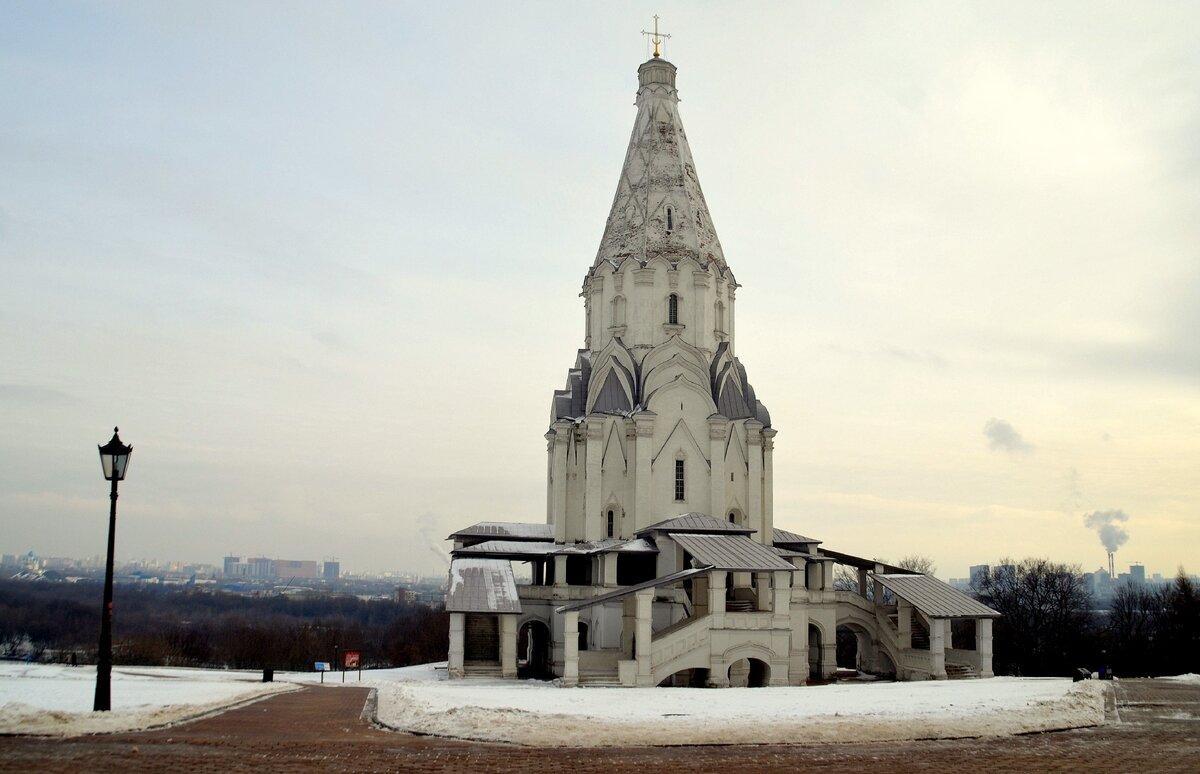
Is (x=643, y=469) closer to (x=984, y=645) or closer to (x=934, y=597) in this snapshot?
(x=934, y=597)

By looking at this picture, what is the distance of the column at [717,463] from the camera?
3781 cm

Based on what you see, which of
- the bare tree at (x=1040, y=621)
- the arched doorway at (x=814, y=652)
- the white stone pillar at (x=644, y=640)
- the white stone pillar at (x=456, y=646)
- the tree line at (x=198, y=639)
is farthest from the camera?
the tree line at (x=198, y=639)

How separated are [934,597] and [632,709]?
18075 millimetres

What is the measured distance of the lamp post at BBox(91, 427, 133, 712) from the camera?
15.0 meters

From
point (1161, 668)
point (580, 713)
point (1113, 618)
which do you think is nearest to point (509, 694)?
point (580, 713)

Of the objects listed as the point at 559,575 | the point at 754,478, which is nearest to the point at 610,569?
the point at 559,575

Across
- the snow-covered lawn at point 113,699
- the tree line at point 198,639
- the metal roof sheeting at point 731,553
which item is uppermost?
the metal roof sheeting at point 731,553

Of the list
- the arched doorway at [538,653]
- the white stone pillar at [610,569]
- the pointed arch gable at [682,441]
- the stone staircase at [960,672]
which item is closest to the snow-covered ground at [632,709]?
the stone staircase at [960,672]

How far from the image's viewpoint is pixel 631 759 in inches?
503

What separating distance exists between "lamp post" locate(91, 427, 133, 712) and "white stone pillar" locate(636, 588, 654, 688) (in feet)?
51.8

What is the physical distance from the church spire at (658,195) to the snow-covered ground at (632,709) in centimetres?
1911

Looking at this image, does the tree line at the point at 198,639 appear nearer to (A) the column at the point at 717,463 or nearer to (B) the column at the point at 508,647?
(B) the column at the point at 508,647

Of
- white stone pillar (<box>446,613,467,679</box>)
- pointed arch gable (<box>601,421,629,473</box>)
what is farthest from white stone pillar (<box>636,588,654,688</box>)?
pointed arch gable (<box>601,421,629,473</box>)

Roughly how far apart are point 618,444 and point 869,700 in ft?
59.4
